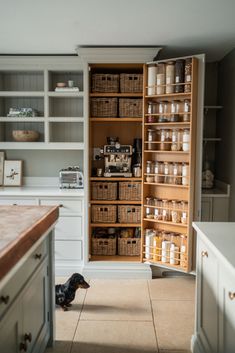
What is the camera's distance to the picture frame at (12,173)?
4316 mm

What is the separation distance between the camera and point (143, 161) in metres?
3.67

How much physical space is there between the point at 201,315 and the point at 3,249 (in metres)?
1.37

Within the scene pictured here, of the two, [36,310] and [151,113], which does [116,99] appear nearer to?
[151,113]

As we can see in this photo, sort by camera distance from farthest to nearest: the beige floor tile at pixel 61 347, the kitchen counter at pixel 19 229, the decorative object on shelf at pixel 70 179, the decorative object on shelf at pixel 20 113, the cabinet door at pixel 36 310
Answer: the decorative object on shelf at pixel 70 179 < the decorative object on shelf at pixel 20 113 < the beige floor tile at pixel 61 347 < the cabinet door at pixel 36 310 < the kitchen counter at pixel 19 229

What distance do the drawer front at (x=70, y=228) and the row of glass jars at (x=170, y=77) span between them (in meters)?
1.57

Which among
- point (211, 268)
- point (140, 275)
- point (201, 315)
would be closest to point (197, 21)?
point (211, 268)

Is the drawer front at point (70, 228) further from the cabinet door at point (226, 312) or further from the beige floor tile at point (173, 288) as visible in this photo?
the cabinet door at point (226, 312)

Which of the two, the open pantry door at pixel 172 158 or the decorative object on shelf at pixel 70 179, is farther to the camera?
the decorative object on shelf at pixel 70 179

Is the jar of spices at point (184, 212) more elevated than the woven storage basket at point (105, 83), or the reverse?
the woven storage basket at point (105, 83)

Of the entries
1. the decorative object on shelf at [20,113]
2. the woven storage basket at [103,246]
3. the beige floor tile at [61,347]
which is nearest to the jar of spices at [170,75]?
the decorative object on shelf at [20,113]

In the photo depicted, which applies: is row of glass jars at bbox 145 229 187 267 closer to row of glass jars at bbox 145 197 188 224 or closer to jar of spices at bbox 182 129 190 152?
row of glass jars at bbox 145 197 188 224

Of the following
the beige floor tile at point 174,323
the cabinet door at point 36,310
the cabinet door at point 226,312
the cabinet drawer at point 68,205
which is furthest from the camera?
the cabinet drawer at point 68,205

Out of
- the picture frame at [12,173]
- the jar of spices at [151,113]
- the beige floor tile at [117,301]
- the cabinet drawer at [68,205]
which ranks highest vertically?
the jar of spices at [151,113]

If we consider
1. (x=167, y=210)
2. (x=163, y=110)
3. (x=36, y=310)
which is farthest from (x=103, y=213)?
(x=36, y=310)
